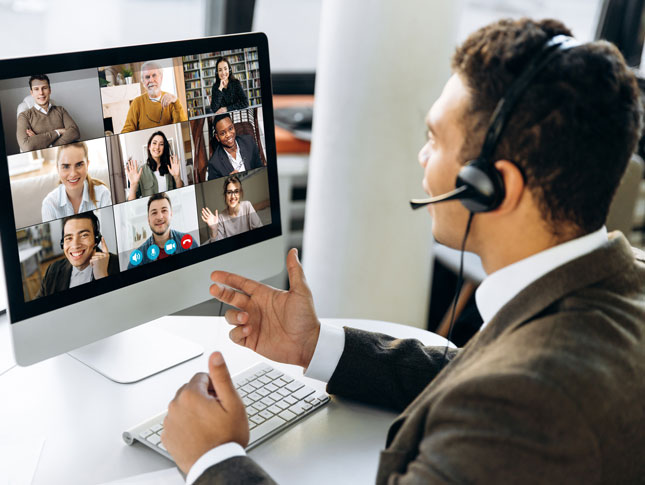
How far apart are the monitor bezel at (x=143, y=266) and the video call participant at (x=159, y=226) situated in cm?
2

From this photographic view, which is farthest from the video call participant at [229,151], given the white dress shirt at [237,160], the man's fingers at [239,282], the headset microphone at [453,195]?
the headset microphone at [453,195]

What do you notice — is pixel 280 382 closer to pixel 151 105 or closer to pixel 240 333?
pixel 240 333

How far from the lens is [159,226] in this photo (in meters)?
1.13

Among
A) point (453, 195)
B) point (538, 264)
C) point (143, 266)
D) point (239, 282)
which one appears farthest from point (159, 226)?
point (538, 264)

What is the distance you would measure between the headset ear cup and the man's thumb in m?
0.40

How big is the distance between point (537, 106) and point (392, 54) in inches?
51.0

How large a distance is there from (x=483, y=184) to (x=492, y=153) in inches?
1.6

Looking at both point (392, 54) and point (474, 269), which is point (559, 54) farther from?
point (474, 269)

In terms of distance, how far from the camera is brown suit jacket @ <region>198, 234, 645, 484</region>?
689 millimetres

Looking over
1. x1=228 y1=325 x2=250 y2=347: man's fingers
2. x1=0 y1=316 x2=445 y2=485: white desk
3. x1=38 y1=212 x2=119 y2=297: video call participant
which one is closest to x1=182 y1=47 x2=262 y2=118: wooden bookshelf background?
x1=38 y1=212 x2=119 y2=297: video call participant

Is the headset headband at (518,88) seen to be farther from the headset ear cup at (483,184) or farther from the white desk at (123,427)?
the white desk at (123,427)

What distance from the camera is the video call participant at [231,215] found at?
3.96 feet

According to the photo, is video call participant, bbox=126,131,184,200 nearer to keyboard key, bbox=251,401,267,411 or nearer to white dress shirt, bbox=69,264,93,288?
white dress shirt, bbox=69,264,93,288

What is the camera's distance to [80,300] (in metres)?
1.06
